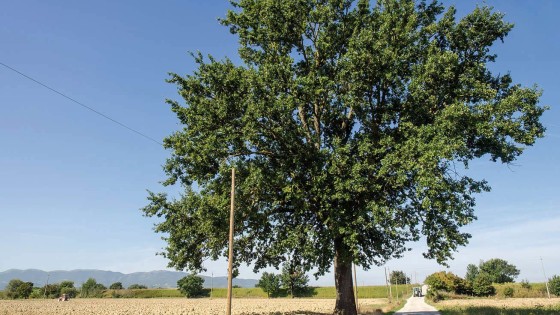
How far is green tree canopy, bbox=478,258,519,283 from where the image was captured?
121m

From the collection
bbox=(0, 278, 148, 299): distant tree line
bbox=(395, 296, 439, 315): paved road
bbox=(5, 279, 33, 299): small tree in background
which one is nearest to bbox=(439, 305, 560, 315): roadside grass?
bbox=(395, 296, 439, 315): paved road

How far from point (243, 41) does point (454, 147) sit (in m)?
15.2

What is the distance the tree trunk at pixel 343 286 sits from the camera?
24.7m

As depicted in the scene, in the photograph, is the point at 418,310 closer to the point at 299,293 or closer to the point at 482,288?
the point at 482,288

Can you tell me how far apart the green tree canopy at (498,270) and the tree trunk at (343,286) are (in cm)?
10896

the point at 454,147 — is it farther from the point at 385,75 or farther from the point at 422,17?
the point at 422,17

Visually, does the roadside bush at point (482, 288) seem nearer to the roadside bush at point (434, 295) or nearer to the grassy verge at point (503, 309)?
the roadside bush at point (434, 295)

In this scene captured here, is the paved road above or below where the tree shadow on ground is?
above

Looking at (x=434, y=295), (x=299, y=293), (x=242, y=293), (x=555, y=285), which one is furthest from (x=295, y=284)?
(x=555, y=285)

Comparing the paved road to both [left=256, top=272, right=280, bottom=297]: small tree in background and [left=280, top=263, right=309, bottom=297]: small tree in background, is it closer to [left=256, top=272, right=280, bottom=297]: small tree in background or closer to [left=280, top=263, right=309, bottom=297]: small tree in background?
[left=280, top=263, right=309, bottom=297]: small tree in background

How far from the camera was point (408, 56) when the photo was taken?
2117 cm

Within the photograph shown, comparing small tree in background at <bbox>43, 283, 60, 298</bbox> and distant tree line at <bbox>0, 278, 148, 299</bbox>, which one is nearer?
distant tree line at <bbox>0, 278, 148, 299</bbox>

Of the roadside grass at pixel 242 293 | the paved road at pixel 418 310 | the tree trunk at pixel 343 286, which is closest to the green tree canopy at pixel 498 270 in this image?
the roadside grass at pixel 242 293

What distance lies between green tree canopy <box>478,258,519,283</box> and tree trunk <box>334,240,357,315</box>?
108956mm
